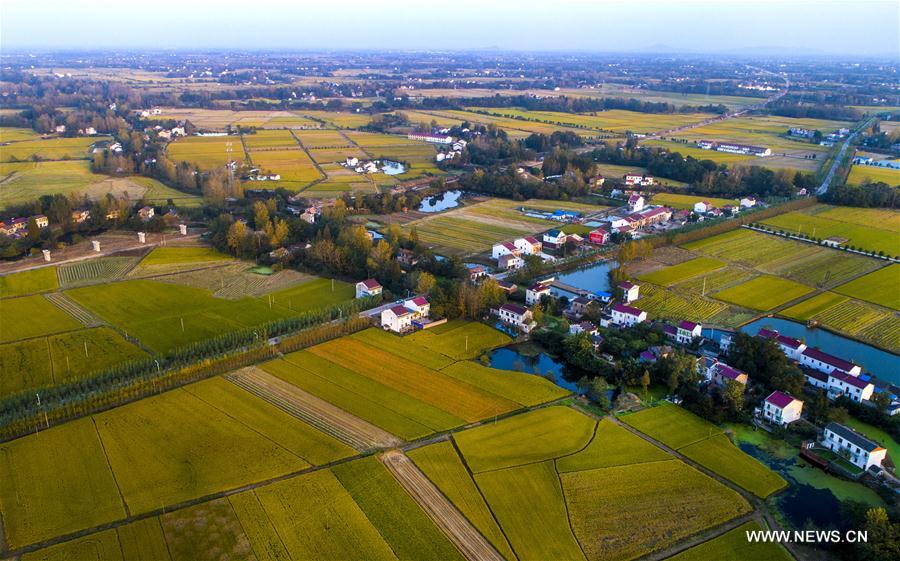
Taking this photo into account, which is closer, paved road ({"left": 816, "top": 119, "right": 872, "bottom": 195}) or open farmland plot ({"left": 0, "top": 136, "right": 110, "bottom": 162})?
paved road ({"left": 816, "top": 119, "right": 872, "bottom": 195})

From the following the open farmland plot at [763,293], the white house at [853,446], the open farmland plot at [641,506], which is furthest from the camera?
the open farmland plot at [763,293]

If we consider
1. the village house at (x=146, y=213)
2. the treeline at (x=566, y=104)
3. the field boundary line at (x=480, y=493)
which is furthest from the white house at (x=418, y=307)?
the treeline at (x=566, y=104)

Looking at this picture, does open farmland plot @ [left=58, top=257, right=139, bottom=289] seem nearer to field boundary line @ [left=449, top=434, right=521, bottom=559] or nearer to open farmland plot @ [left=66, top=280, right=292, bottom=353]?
open farmland plot @ [left=66, top=280, right=292, bottom=353]

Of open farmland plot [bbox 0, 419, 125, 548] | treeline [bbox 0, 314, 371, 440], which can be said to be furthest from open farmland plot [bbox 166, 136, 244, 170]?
open farmland plot [bbox 0, 419, 125, 548]

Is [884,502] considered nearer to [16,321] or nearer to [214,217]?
[16,321]

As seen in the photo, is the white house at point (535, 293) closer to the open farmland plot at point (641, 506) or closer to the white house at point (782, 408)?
the white house at point (782, 408)

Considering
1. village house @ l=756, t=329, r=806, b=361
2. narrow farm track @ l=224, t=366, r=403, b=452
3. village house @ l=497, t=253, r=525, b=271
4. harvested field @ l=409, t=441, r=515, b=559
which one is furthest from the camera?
village house @ l=497, t=253, r=525, b=271
